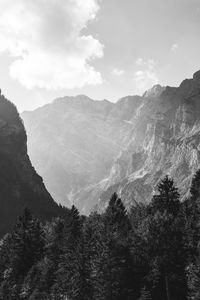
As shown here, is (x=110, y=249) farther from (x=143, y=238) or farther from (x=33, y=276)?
(x=33, y=276)

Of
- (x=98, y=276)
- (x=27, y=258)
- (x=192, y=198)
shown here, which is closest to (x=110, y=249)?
(x=98, y=276)

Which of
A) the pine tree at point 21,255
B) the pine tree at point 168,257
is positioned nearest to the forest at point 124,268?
the pine tree at point 168,257

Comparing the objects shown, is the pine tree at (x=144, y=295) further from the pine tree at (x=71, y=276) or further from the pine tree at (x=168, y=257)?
the pine tree at (x=71, y=276)

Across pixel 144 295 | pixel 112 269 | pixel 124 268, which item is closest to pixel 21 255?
pixel 124 268

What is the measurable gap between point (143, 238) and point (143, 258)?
3506 millimetres

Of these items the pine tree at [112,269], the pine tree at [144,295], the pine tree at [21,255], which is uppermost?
the pine tree at [21,255]

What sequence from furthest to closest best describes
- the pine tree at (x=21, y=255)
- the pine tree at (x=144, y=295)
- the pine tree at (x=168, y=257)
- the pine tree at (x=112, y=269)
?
the pine tree at (x=21, y=255)
the pine tree at (x=112, y=269)
the pine tree at (x=168, y=257)
the pine tree at (x=144, y=295)

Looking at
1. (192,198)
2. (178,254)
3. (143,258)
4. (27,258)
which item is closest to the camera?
(178,254)

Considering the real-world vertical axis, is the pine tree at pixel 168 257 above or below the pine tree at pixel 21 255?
below

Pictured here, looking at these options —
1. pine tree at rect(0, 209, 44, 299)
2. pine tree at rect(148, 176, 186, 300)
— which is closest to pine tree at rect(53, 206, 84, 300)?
pine tree at rect(148, 176, 186, 300)

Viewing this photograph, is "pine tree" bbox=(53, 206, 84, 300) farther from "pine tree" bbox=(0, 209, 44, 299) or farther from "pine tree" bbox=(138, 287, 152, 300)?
"pine tree" bbox=(0, 209, 44, 299)

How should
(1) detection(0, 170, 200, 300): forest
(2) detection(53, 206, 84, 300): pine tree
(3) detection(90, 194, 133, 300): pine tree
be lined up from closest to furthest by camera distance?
(1) detection(0, 170, 200, 300): forest < (3) detection(90, 194, 133, 300): pine tree < (2) detection(53, 206, 84, 300): pine tree

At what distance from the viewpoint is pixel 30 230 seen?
115625 millimetres

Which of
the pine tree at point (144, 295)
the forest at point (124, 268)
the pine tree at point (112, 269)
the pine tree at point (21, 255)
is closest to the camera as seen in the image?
the pine tree at point (144, 295)
